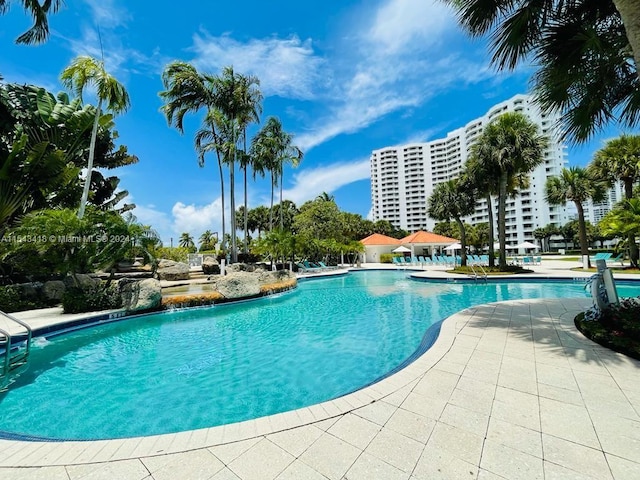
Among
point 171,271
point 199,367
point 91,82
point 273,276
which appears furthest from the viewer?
point 171,271

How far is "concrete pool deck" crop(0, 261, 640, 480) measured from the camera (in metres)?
2.13

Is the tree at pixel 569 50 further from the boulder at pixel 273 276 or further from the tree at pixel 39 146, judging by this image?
the boulder at pixel 273 276

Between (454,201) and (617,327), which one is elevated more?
(454,201)

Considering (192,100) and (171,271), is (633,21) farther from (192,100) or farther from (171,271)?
(171,271)

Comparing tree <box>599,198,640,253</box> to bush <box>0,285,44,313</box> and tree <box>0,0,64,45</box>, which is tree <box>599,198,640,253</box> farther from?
bush <box>0,285,44,313</box>

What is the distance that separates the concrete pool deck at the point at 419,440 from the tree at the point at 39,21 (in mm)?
12561

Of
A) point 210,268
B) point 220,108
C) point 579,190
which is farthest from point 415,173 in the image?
point 210,268

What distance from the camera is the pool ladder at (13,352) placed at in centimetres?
451

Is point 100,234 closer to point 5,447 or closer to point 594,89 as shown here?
point 5,447

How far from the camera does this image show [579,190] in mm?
21703

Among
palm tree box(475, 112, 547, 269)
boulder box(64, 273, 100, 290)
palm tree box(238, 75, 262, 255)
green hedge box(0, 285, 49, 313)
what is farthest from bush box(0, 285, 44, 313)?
palm tree box(475, 112, 547, 269)

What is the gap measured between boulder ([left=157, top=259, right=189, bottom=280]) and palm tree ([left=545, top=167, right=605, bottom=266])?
2869 centimetres

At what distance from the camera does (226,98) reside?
20266 millimetres

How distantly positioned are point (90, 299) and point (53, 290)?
118 inches
